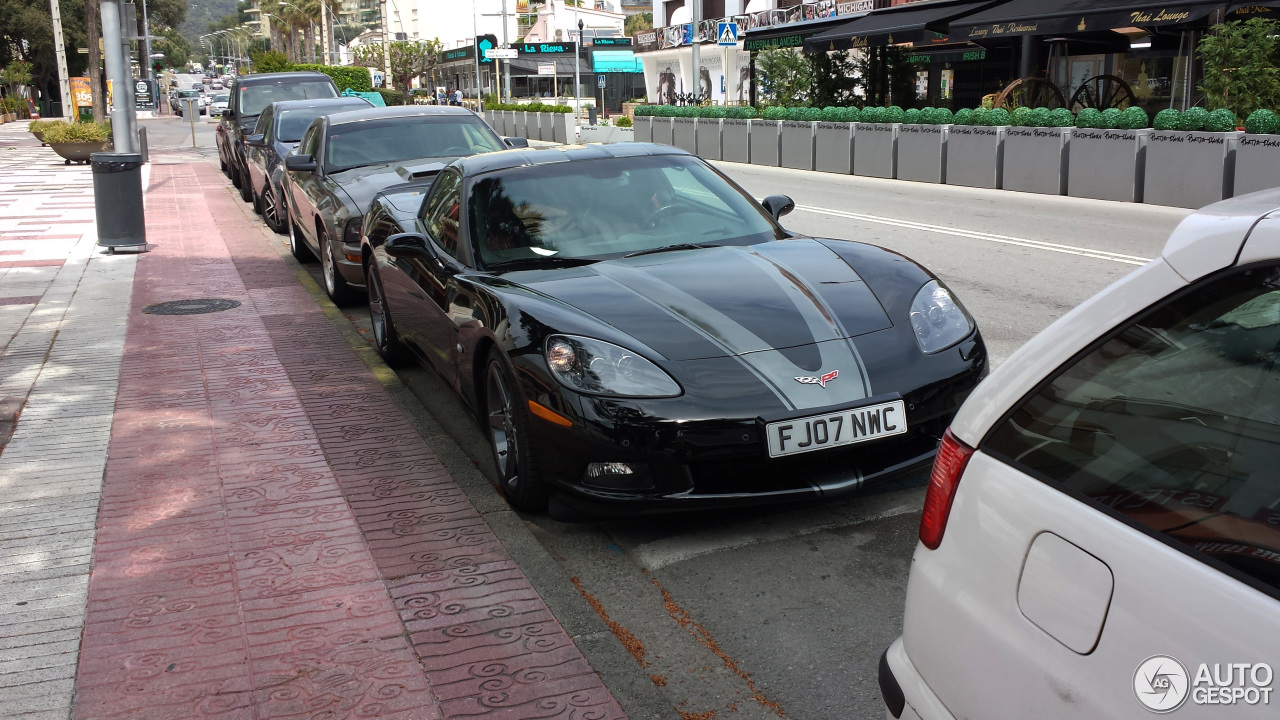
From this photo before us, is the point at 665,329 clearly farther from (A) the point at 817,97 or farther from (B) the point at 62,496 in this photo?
(A) the point at 817,97

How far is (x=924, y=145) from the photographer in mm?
20719

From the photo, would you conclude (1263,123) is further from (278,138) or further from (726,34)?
(726,34)

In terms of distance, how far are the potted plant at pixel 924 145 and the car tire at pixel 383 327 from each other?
577 inches

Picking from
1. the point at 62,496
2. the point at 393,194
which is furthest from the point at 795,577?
the point at 393,194

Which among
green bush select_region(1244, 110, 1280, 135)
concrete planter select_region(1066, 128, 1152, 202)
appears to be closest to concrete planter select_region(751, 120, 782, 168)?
concrete planter select_region(1066, 128, 1152, 202)

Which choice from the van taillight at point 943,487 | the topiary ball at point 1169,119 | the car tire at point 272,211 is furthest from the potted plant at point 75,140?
the van taillight at point 943,487

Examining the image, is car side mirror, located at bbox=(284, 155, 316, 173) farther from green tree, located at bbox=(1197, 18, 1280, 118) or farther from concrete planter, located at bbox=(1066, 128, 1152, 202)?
green tree, located at bbox=(1197, 18, 1280, 118)

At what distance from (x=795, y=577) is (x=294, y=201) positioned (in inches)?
353

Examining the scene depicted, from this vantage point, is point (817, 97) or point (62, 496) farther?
point (817, 97)

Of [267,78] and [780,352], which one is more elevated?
[267,78]

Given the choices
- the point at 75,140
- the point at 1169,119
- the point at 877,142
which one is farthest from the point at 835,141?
the point at 75,140

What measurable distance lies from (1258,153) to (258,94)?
1626 centimetres

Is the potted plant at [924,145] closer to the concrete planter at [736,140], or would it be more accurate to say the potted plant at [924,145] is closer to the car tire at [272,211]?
the concrete planter at [736,140]

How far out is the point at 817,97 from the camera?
29719 millimetres
